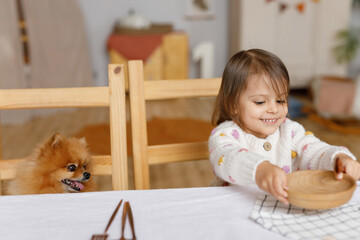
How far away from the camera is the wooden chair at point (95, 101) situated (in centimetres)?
98

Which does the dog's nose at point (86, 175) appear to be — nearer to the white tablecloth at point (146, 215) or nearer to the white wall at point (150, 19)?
the white tablecloth at point (146, 215)

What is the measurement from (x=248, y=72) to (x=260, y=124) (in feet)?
0.44

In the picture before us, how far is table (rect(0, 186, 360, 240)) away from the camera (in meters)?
0.64

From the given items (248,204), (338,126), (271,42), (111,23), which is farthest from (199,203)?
(111,23)

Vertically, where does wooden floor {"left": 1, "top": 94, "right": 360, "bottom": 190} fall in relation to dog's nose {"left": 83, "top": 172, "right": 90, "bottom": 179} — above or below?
below

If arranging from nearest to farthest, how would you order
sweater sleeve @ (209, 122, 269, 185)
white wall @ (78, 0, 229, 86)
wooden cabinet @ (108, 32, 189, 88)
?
sweater sleeve @ (209, 122, 269, 185) → wooden cabinet @ (108, 32, 189, 88) → white wall @ (78, 0, 229, 86)

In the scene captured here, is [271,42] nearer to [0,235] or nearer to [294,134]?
[294,134]

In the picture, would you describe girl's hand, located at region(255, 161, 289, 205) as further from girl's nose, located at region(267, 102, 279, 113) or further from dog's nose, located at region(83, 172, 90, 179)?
dog's nose, located at region(83, 172, 90, 179)

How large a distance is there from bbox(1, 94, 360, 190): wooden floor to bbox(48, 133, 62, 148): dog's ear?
1.57 feet

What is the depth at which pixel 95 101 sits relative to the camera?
3.23 feet

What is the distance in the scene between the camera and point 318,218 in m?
0.67

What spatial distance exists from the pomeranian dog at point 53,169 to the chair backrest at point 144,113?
143 millimetres

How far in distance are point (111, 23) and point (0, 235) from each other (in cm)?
426

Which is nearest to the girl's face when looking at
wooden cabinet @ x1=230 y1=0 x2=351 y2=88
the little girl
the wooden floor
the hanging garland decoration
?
the little girl
